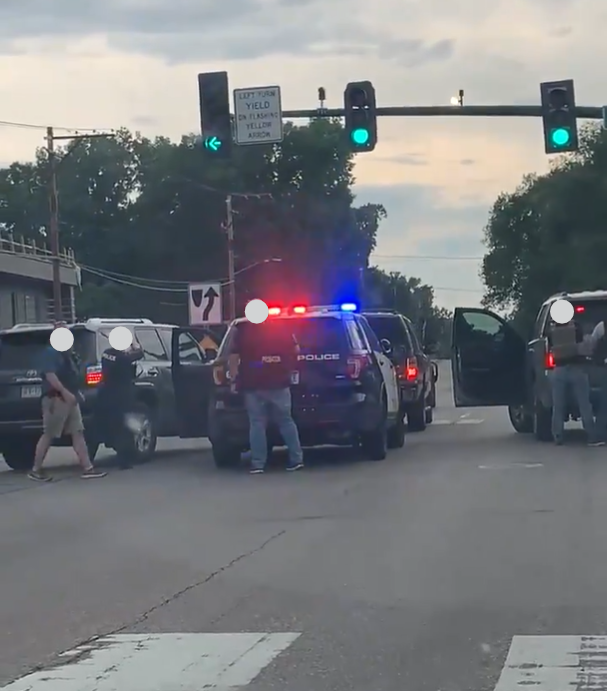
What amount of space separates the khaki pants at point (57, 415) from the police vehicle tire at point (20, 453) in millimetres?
1905

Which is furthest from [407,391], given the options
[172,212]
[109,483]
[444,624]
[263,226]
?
[172,212]

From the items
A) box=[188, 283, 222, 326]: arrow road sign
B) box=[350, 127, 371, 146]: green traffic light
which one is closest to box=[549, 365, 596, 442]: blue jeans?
box=[350, 127, 371, 146]: green traffic light

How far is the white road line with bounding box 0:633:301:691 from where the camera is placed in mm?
6598

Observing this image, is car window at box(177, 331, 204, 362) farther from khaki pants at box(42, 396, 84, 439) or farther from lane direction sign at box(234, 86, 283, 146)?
lane direction sign at box(234, 86, 283, 146)

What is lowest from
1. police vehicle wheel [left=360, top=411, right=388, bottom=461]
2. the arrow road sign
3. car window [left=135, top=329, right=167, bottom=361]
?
police vehicle wheel [left=360, top=411, right=388, bottom=461]

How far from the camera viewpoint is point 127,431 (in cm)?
1800

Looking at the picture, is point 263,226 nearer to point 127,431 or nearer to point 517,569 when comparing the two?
point 127,431

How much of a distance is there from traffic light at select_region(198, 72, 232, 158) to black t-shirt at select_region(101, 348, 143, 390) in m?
4.51

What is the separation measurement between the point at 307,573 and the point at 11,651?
2632mm

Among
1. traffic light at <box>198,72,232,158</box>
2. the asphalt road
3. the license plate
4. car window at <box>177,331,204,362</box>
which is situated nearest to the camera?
the asphalt road

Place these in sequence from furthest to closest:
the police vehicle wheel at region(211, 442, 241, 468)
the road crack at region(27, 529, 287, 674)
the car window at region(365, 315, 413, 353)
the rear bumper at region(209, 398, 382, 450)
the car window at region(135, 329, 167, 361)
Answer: the car window at region(365, 315, 413, 353)
the car window at region(135, 329, 167, 361)
the police vehicle wheel at region(211, 442, 241, 468)
the rear bumper at region(209, 398, 382, 450)
the road crack at region(27, 529, 287, 674)

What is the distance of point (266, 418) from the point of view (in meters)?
16.7

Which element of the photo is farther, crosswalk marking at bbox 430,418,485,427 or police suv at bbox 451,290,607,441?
crosswalk marking at bbox 430,418,485,427

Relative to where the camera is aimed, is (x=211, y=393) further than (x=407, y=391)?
No
